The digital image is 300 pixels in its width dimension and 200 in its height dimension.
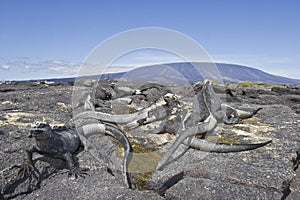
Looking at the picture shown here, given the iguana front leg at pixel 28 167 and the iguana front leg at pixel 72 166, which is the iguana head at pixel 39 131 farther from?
the iguana front leg at pixel 72 166

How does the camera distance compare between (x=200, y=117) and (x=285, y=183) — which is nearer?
(x=285, y=183)

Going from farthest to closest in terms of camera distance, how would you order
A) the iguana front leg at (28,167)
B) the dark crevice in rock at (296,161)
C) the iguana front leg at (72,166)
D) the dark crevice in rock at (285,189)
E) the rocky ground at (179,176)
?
the dark crevice in rock at (296,161)
the iguana front leg at (72,166)
the iguana front leg at (28,167)
the dark crevice in rock at (285,189)
the rocky ground at (179,176)

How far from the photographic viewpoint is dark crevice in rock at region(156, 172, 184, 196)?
5.54m

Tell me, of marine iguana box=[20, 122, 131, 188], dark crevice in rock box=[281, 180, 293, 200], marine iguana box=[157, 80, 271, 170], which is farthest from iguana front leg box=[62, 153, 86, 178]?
dark crevice in rock box=[281, 180, 293, 200]

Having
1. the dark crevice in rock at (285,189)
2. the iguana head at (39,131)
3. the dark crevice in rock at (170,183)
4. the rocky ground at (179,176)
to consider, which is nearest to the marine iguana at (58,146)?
the iguana head at (39,131)

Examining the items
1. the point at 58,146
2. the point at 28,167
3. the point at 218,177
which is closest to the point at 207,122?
the point at 218,177

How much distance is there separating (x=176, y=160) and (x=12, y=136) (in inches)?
142

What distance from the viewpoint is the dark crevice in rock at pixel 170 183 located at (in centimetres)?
554

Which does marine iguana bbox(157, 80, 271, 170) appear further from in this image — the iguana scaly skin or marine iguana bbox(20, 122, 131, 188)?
the iguana scaly skin

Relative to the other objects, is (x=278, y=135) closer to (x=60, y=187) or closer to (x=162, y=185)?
(x=162, y=185)

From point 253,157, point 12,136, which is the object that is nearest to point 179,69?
point 253,157

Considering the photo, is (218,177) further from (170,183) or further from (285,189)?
(285,189)

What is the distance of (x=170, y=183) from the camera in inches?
224

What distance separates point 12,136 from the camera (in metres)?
7.21
